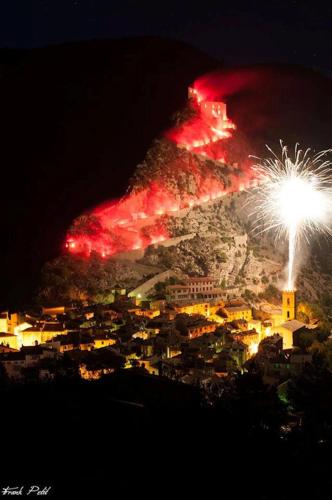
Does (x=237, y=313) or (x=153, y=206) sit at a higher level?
(x=153, y=206)

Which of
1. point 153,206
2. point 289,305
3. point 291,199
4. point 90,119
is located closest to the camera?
point 289,305

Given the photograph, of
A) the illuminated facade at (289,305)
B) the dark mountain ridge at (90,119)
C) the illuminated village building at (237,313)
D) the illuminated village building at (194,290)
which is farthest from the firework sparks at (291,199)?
the illuminated village building at (194,290)

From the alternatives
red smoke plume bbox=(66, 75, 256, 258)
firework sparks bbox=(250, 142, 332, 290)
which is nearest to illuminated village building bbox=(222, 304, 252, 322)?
firework sparks bbox=(250, 142, 332, 290)

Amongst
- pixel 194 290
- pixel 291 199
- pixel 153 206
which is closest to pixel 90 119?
pixel 153 206

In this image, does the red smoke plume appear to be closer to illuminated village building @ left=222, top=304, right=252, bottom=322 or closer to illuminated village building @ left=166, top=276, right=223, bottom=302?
illuminated village building @ left=166, top=276, right=223, bottom=302

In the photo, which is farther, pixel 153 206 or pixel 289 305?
pixel 153 206

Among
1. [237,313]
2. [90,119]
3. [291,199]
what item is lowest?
[237,313]

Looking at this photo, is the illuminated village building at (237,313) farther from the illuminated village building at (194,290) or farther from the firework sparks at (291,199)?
the firework sparks at (291,199)

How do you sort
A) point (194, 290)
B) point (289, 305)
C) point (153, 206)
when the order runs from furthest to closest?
point (153, 206), point (194, 290), point (289, 305)

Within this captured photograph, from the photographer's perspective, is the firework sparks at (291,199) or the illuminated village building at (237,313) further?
the firework sparks at (291,199)

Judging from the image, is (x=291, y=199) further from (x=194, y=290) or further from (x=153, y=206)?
(x=153, y=206)
